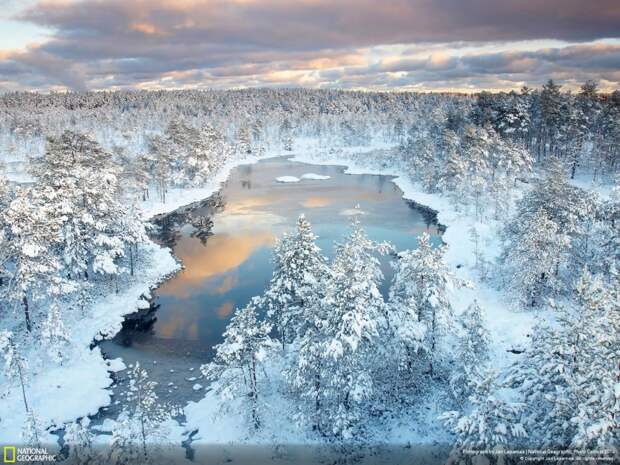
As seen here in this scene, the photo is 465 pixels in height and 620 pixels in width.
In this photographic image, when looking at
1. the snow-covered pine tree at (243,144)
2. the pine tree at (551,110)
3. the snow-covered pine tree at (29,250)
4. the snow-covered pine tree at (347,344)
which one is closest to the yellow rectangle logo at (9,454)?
the snow-covered pine tree at (29,250)

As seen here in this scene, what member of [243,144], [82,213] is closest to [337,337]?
[82,213]

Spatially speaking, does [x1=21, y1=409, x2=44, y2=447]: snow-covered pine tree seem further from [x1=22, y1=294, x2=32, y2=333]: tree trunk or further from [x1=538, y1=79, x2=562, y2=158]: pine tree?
[x1=538, y1=79, x2=562, y2=158]: pine tree

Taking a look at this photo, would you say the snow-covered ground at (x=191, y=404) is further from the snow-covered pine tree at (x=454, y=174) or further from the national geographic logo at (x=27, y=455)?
the snow-covered pine tree at (x=454, y=174)

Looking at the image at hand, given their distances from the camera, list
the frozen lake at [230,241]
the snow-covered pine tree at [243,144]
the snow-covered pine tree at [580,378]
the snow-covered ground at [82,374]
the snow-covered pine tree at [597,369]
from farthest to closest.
A: the snow-covered pine tree at [243,144], the frozen lake at [230,241], the snow-covered ground at [82,374], the snow-covered pine tree at [580,378], the snow-covered pine tree at [597,369]

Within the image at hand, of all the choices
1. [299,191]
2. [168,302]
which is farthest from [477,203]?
[168,302]

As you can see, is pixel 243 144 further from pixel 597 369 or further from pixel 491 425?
pixel 597 369

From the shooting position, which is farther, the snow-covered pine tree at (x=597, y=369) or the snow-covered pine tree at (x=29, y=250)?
the snow-covered pine tree at (x=29, y=250)
